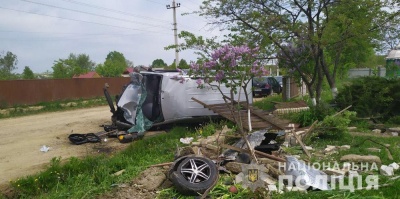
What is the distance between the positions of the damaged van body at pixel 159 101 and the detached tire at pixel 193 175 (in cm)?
446

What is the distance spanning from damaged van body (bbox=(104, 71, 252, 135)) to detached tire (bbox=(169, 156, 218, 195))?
176 inches

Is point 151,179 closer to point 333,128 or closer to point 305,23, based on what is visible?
point 333,128

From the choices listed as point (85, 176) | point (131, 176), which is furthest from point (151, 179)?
point (85, 176)

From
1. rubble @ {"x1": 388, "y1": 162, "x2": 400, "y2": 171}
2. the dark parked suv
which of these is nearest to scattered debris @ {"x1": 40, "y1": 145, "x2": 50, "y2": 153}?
rubble @ {"x1": 388, "y1": 162, "x2": 400, "y2": 171}

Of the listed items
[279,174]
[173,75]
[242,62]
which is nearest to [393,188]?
[279,174]

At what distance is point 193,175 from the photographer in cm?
473

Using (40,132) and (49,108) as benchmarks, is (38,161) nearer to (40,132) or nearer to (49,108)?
(40,132)

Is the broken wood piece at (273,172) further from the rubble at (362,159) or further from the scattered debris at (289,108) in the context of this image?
the scattered debris at (289,108)

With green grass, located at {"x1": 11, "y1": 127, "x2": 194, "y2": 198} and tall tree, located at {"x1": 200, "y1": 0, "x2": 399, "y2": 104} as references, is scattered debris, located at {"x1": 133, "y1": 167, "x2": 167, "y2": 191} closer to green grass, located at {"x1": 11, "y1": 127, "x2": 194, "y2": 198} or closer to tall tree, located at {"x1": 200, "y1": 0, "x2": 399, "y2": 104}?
green grass, located at {"x1": 11, "y1": 127, "x2": 194, "y2": 198}

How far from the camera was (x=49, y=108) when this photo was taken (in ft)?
66.3

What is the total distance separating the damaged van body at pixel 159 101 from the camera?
9.53m

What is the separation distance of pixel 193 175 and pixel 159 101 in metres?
5.20

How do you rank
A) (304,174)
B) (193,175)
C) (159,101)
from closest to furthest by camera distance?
(304,174), (193,175), (159,101)

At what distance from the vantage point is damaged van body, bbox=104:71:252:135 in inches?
375
